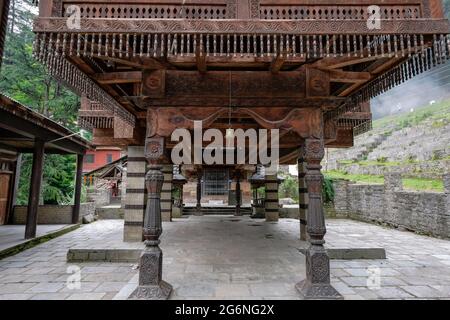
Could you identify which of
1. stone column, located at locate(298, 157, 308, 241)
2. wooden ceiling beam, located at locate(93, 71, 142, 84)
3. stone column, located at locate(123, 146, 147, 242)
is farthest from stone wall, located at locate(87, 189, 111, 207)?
wooden ceiling beam, located at locate(93, 71, 142, 84)

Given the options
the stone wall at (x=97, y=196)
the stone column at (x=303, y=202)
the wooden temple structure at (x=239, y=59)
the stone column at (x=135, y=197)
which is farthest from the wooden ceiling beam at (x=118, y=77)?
the stone wall at (x=97, y=196)

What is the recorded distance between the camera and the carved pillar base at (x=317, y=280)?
3.26 m

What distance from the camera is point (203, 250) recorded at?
18.3 feet

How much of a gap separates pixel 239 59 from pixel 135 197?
4.79 meters

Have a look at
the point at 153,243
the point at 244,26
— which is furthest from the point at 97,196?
the point at 244,26

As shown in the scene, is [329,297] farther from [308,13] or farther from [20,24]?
[20,24]

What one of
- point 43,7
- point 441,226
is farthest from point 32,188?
point 441,226

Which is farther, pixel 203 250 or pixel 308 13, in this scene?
pixel 203 250

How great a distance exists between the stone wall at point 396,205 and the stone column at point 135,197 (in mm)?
8657

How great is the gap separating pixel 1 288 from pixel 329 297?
4.71 metres

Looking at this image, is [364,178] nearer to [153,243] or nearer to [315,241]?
[315,241]

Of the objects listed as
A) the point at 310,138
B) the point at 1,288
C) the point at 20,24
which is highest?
the point at 20,24

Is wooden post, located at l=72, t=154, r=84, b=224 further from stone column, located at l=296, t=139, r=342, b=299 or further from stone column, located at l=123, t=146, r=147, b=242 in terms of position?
stone column, located at l=296, t=139, r=342, b=299

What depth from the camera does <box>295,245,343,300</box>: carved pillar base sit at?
326cm
